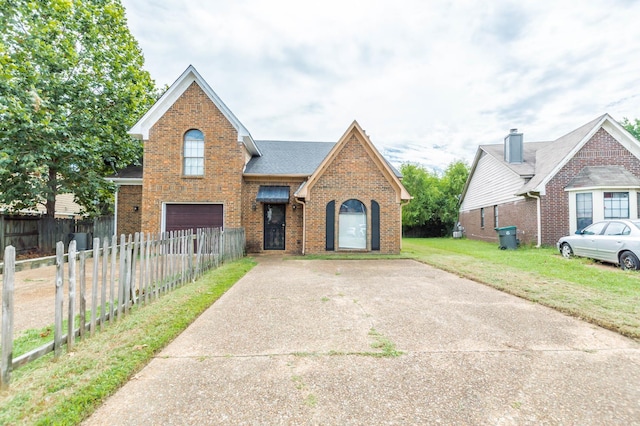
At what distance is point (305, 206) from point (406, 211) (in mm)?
19491

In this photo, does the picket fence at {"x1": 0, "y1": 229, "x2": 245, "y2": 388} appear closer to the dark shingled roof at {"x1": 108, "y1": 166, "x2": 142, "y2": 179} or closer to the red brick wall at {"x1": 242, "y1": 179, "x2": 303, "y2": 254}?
the red brick wall at {"x1": 242, "y1": 179, "x2": 303, "y2": 254}

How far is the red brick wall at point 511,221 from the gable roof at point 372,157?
24.6ft

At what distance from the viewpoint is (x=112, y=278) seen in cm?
416

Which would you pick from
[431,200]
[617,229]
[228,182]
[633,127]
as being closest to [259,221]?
[228,182]

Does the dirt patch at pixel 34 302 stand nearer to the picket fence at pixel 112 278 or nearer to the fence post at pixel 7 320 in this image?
the picket fence at pixel 112 278

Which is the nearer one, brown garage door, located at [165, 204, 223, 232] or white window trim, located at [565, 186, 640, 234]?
brown garage door, located at [165, 204, 223, 232]

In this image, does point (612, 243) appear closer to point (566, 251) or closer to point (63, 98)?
point (566, 251)

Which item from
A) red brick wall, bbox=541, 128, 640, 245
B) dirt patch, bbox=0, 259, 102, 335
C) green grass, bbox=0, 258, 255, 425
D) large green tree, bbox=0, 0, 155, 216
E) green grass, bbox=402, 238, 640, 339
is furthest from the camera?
red brick wall, bbox=541, 128, 640, 245

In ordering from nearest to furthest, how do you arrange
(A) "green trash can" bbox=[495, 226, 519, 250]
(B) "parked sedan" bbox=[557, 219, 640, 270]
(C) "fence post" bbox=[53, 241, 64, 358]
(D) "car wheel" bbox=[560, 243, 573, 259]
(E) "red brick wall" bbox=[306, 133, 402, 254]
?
(C) "fence post" bbox=[53, 241, 64, 358], (B) "parked sedan" bbox=[557, 219, 640, 270], (D) "car wheel" bbox=[560, 243, 573, 259], (E) "red brick wall" bbox=[306, 133, 402, 254], (A) "green trash can" bbox=[495, 226, 519, 250]

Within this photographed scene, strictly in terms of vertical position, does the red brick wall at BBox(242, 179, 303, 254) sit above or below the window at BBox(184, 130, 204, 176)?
below

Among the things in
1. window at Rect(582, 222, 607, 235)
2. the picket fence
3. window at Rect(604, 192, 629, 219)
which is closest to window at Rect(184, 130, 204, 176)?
the picket fence

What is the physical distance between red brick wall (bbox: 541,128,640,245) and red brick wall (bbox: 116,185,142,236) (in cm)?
1998

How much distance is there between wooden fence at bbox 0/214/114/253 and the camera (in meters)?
12.2

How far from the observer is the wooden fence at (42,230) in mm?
12164
